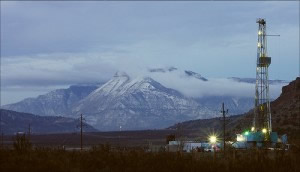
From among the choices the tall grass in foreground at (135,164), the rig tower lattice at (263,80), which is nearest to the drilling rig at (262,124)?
the rig tower lattice at (263,80)

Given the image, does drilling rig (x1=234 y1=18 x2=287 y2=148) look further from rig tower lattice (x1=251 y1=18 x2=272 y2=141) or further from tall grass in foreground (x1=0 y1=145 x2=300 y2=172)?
tall grass in foreground (x1=0 y1=145 x2=300 y2=172)

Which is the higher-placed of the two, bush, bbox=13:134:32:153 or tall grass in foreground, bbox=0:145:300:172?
bush, bbox=13:134:32:153

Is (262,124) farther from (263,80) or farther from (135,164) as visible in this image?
(135,164)

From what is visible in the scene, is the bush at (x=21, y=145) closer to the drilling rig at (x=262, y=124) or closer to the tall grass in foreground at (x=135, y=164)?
the tall grass in foreground at (x=135, y=164)

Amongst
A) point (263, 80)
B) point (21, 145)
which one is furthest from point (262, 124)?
point (21, 145)

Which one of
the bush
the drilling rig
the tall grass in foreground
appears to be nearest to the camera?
the tall grass in foreground

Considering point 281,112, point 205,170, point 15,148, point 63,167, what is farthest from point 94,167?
point 281,112

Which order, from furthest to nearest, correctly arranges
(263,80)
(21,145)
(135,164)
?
(263,80), (21,145), (135,164)

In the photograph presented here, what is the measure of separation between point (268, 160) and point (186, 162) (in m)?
6.64

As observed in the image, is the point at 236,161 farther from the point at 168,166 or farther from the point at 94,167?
the point at 94,167

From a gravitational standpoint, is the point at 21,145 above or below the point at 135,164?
above

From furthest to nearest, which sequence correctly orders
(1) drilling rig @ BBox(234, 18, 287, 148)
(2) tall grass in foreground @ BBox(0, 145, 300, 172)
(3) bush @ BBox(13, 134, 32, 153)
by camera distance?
1. (1) drilling rig @ BBox(234, 18, 287, 148)
2. (3) bush @ BBox(13, 134, 32, 153)
3. (2) tall grass in foreground @ BBox(0, 145, 300, 172)

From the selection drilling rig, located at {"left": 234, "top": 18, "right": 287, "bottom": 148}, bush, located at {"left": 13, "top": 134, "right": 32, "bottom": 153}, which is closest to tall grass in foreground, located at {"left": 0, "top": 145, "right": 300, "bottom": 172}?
bush, located at {"left": 13, "top": 134, "right": 32, "bottom": 153}

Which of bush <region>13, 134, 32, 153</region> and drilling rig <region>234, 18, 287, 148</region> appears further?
drilling rig <region>234, 18, 287, 148</region>
